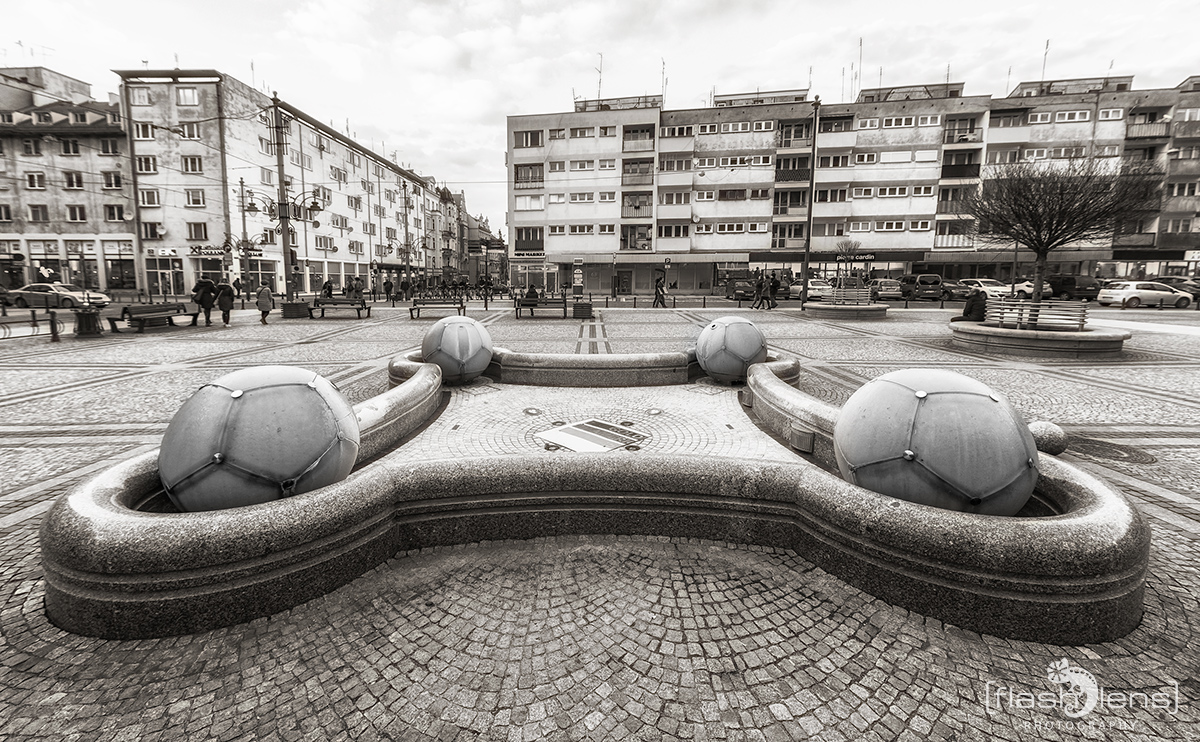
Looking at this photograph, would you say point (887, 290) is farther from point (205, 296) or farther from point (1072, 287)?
point (205, 296)

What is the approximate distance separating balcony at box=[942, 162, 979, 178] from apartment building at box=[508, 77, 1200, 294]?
108mm

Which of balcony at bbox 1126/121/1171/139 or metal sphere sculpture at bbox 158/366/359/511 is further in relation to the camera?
balcony at bbox 1126/121/1171/139

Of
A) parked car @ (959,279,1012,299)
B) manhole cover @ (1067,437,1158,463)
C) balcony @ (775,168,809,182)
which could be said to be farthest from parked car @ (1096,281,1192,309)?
manhole cover @ (1067,437,1158,463)

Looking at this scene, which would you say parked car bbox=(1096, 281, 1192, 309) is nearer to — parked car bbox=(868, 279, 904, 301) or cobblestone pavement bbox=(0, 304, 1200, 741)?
parked car bbox=(868, 279, 904, 301)

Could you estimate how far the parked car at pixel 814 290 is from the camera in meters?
35.3

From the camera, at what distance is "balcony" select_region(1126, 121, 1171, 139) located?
50.4 m

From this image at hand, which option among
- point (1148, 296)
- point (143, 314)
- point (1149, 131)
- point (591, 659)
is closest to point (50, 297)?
point (143, 314)

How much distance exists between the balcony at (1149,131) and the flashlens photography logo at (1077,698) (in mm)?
70293

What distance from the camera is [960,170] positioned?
50.8m

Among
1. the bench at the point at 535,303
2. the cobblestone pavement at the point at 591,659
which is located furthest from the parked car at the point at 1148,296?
the cobblestone pavement at the point at 591,659

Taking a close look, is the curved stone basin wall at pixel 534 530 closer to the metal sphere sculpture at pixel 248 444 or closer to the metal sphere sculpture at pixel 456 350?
the metal sphere sculpture at pixel 248 444

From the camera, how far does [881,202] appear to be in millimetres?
51719

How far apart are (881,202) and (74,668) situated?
59.2m

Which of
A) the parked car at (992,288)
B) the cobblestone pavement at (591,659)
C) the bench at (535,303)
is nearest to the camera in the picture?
the cobblestone pavement at (591,659)
